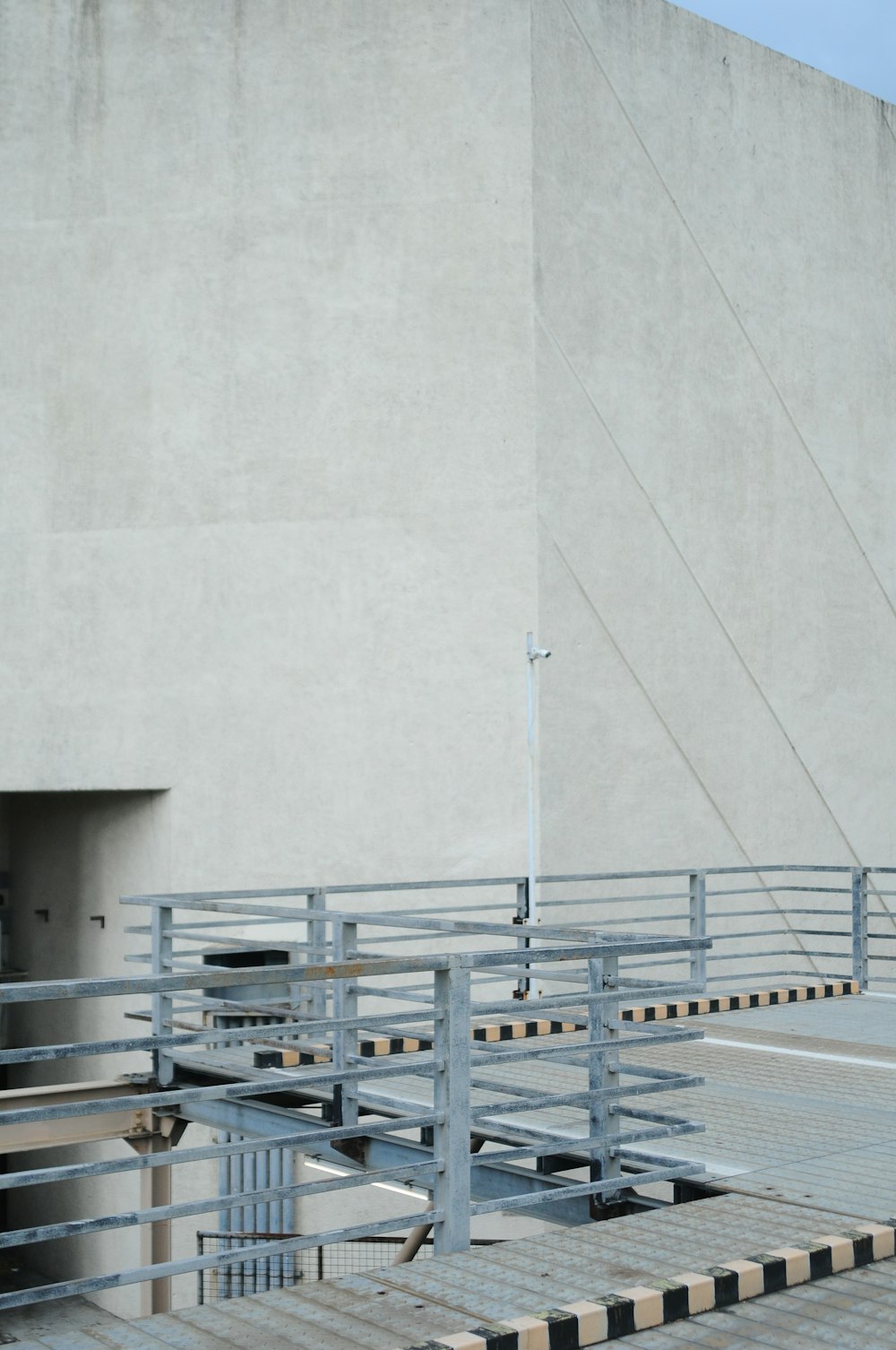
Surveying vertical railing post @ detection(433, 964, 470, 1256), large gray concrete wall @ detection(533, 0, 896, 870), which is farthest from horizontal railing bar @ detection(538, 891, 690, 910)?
vertical railing post @ detection(433, 964, 470, 1256)

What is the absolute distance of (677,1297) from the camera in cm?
508

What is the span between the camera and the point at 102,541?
15195 millimetres

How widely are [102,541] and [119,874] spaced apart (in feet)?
11.3

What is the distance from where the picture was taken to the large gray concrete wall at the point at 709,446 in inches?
610

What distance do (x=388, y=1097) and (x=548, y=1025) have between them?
164 inches

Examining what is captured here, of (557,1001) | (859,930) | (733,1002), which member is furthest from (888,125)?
(557,1001)

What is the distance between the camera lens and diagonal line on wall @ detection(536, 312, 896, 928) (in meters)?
15.4

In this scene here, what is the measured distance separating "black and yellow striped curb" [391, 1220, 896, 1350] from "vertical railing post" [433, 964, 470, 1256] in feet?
2.90

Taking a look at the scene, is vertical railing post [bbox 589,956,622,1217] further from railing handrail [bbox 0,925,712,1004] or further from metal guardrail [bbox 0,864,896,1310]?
railing handrail [bbox 0,925,712,1004]

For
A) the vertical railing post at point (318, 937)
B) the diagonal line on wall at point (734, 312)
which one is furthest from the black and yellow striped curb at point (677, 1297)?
the diagonal line on wall at point (734, 312)

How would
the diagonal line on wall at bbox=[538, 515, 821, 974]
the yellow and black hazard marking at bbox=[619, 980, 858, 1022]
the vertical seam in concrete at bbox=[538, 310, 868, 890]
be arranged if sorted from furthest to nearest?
the vertical seam in concrete at bbox=[538, 310, 868, 890]
the diagonal line on wall at bbox=[538, 515, 821, 974]
the yellow and black hazard marking at bbox=[619, 980, 858, 1022]

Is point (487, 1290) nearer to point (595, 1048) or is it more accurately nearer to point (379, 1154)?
point (595, 1048)

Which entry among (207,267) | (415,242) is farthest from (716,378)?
(207,267)

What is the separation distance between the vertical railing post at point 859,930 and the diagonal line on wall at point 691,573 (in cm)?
83
